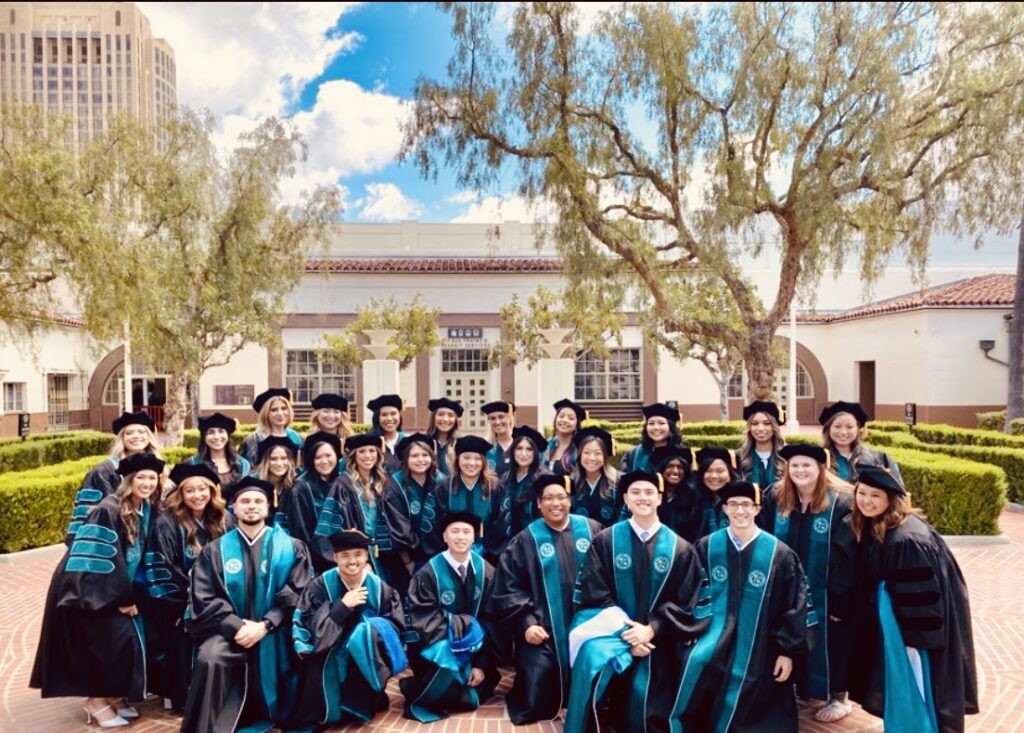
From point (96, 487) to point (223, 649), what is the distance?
206 cm

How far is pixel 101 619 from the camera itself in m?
4.75

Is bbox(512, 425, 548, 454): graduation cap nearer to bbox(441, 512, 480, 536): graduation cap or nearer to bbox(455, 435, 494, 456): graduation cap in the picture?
bbox(455, 435, 494, 456): graduation cap

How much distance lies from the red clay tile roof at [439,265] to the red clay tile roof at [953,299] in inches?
393

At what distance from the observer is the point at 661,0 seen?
37.1ft

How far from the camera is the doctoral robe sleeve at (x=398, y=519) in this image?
6.11m

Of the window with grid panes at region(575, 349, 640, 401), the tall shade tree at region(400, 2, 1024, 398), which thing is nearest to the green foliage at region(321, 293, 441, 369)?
the window with grid panes at region(575, 349, 640, 401)

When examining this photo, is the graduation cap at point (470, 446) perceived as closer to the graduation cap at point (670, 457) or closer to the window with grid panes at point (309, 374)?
the graduation cap at point (670, 457)

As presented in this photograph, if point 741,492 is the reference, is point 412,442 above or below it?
above

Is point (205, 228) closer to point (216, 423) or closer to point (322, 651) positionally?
point (216, 423)

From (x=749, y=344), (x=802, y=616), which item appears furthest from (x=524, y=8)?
(x=802, y=616)

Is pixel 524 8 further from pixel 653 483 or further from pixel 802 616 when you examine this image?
pixel 802 616

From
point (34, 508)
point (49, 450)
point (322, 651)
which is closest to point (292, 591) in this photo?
point (322, 651)

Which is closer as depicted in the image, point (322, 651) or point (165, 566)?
point (322, 651)

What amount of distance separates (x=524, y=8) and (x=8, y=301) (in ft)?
34.5
